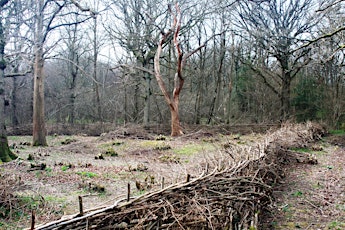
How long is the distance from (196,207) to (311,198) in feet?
11.1

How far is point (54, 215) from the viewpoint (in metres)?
4.14

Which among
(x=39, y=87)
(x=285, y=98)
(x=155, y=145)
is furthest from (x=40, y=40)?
(x=285, y=98)

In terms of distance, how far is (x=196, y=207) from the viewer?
115 inches

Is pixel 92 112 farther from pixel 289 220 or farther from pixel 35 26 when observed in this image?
pixel 289 220

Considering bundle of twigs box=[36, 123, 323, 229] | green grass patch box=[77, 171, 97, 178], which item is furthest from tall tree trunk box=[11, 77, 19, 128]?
bundle of twigs box=[36, 123, 323, 229]

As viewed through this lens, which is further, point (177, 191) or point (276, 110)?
point (276, 110)

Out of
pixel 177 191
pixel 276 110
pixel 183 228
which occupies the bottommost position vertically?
pixel 183 228

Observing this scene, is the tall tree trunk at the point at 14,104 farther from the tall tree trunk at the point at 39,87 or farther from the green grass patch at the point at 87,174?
the green grass patch at the point at 87,174

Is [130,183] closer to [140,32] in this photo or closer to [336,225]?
[336,225]

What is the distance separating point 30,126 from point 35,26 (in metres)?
9.01

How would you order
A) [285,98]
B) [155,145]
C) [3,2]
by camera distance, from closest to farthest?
1. [3,2]
2. [155,145]
3. [285,98]

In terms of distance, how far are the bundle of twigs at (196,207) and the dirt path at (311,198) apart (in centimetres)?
44

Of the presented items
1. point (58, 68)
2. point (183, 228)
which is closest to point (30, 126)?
point (58, 68)

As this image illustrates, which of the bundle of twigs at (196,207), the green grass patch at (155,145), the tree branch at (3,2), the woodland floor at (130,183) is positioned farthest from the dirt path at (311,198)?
the tree branch at (3,2)
